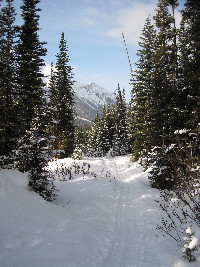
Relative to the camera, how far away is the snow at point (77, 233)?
562 centimetres

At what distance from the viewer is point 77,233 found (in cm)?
727

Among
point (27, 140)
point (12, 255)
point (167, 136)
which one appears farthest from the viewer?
point (167, 136)

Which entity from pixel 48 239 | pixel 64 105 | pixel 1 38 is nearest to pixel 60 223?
pixel 48 239

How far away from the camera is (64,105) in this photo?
3228 cm

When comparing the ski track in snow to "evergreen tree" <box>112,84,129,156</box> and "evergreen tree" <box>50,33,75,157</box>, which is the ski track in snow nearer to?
"evergreen tree" <box>50,33,75,157</box>

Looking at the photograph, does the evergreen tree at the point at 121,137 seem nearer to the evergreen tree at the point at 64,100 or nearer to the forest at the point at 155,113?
the evergreen tree at the point at 64,100

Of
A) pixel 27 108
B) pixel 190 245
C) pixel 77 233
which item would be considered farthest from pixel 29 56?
pixel 190 245

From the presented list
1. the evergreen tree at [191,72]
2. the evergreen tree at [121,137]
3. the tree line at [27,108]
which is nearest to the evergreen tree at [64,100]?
the tree line at [27,108]

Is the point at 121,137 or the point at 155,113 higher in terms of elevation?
the point at 155,113

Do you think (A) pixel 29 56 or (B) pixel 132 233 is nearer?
(B) pixel 132 233

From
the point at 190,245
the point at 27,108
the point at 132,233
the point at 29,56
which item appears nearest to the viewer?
the point at 190,245

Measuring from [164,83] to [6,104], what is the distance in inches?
363

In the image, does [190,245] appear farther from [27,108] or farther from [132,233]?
[27,108]

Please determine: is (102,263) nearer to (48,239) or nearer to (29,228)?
(48,239)
